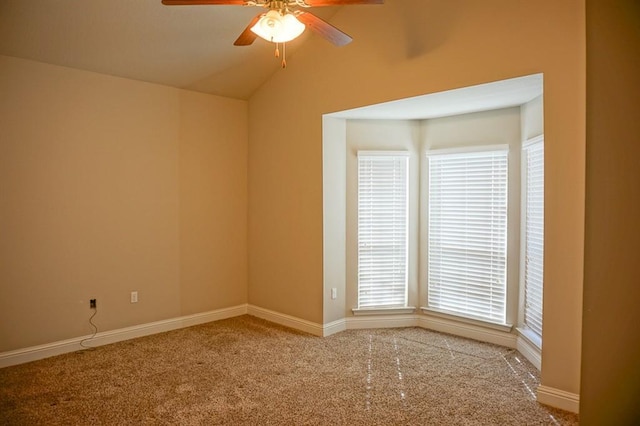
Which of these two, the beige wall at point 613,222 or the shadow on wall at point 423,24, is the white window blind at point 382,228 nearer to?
the shadow on wall at point 423,24

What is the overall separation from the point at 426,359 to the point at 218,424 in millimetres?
2033

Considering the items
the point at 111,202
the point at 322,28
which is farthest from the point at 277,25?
the point at 111,202

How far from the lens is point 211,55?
14.7 feet

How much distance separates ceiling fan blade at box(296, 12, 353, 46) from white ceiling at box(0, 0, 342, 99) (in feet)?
4.69

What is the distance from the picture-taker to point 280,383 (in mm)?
3424

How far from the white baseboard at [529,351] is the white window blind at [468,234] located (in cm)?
31

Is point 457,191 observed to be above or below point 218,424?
above

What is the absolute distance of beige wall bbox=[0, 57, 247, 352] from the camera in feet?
12.5

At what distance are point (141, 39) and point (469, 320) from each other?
4426 mm

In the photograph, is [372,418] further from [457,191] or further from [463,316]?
[457,191]

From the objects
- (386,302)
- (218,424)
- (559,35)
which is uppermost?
(559,35)

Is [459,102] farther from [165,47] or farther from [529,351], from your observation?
[165,47]

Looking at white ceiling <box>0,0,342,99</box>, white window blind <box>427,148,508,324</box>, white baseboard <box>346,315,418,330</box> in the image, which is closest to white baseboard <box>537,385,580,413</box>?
white window blind <box>427,148,508,324</box>

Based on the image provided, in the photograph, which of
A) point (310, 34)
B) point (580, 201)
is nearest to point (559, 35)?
point (580, 201)
